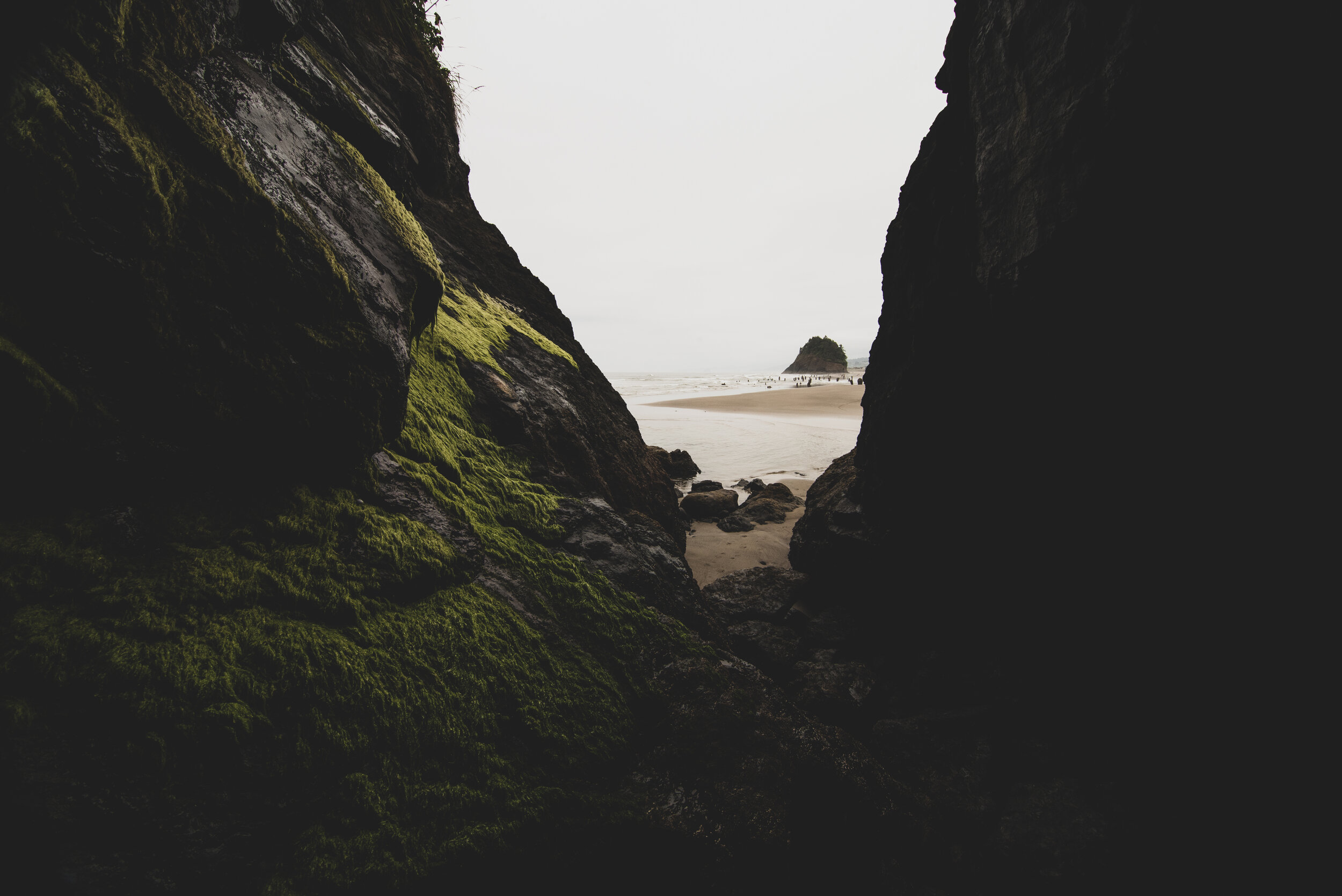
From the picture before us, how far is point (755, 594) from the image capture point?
6.16 metres

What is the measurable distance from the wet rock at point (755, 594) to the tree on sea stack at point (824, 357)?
87794 mm

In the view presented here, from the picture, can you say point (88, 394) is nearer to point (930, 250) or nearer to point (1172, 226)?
point (1172, 226)

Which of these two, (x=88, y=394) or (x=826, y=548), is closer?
(x=88, y=394)

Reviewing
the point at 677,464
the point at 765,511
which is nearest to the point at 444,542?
the point at 765,511

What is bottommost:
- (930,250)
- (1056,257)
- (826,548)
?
(826,548)

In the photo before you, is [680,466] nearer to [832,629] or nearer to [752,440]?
[752,440]

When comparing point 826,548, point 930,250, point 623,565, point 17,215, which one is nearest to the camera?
point 17,215

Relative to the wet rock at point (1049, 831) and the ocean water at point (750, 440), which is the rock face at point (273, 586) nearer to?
the wet rock at point (1049, 831)

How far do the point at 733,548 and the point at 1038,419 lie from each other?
188 inches

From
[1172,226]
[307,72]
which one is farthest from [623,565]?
[307,72]

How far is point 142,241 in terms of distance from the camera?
7.71 feet

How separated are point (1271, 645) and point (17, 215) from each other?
24.3 feet

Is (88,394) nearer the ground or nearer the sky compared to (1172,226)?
nearer the ground

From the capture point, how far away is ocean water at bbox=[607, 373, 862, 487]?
14.1 m
